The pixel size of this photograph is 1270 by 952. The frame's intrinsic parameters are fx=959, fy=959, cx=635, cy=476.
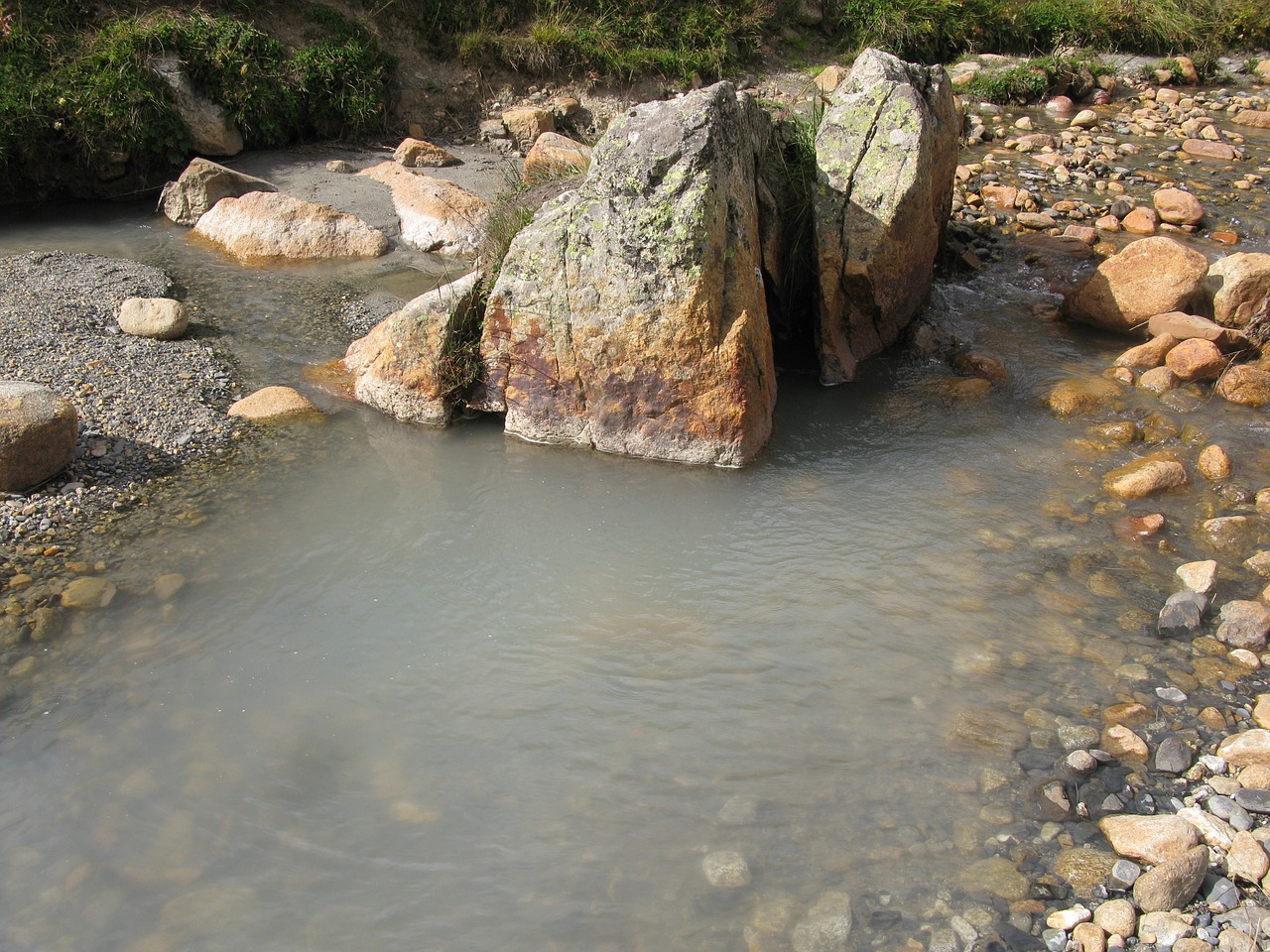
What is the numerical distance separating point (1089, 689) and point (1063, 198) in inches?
325

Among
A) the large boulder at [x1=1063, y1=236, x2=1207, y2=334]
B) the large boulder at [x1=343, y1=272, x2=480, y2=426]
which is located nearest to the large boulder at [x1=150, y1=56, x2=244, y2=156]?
the large boulder at [x1=343, y1=272, x2=480, y2=426]

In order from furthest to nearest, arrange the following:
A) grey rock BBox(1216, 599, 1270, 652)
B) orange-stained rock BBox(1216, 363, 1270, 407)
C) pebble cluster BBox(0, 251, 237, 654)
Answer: orange-stained rock BBox(1216, 363, 1270, 407)
pebble cluster BBox(0, 251, 237, 654)
grey rock BBox(1216, 599, 1270, 652)

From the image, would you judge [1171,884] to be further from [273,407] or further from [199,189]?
[199,189]

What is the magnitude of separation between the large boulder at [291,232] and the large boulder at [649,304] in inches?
139

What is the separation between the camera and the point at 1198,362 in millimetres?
7539

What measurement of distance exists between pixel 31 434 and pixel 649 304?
3.93m

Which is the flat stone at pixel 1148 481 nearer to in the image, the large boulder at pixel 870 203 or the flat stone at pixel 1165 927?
the large boulder at pixel 870 203

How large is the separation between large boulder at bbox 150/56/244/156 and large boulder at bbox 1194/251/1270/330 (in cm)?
1066

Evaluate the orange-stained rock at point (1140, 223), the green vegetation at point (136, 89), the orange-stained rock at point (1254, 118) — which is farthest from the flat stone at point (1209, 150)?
the green vegetation at point (136, 89)

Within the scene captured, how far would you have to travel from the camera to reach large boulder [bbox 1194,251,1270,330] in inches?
312

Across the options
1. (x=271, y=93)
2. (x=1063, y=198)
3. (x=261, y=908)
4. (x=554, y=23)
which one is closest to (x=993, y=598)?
(x=261, y=908)

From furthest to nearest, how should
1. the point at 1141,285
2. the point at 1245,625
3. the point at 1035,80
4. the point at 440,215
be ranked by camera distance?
the point at 1035,80
the point at 440,215
the point at 1141,285
the point at 1245,625

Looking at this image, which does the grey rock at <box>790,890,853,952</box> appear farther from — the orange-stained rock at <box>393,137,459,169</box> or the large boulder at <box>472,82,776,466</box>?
the orange-stained rock at <box>393,137,459,169</box>

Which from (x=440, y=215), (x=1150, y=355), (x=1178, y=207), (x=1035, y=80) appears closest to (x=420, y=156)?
(x=440, y=215)
